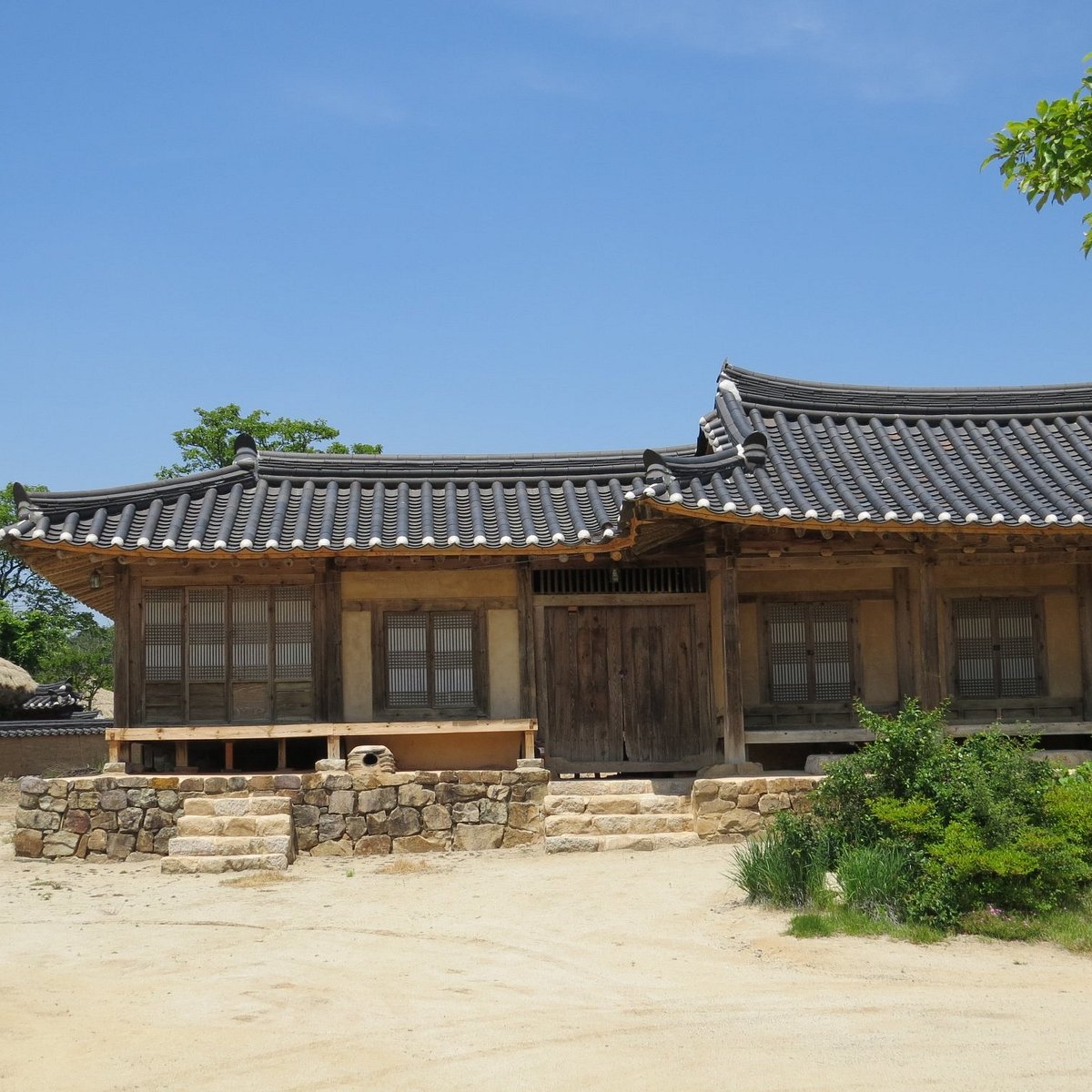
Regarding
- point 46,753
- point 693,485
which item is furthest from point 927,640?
point 46,753

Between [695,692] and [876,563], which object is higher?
[876,563]

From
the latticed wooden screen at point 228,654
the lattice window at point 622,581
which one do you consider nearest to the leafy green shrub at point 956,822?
the lattice window at point 622,581

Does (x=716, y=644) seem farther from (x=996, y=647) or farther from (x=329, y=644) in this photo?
(x=329, y=644)

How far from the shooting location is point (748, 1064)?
664 cm

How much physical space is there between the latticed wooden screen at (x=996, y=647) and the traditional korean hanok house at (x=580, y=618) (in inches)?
0.9

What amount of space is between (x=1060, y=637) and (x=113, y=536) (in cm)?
1125

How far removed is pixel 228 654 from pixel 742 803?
637cm

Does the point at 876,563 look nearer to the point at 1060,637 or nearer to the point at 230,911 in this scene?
the point at 1060,637

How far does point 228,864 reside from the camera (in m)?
12.9

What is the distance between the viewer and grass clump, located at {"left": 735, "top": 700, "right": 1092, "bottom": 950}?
928 centimetres

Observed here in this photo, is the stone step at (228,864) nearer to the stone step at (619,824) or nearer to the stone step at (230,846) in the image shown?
the stone step at (230,846)

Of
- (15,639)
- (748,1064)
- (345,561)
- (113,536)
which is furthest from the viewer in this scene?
(15,639)

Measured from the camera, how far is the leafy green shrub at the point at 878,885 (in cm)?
948

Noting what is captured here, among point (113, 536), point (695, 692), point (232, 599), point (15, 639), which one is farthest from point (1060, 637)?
point (15, 639)
